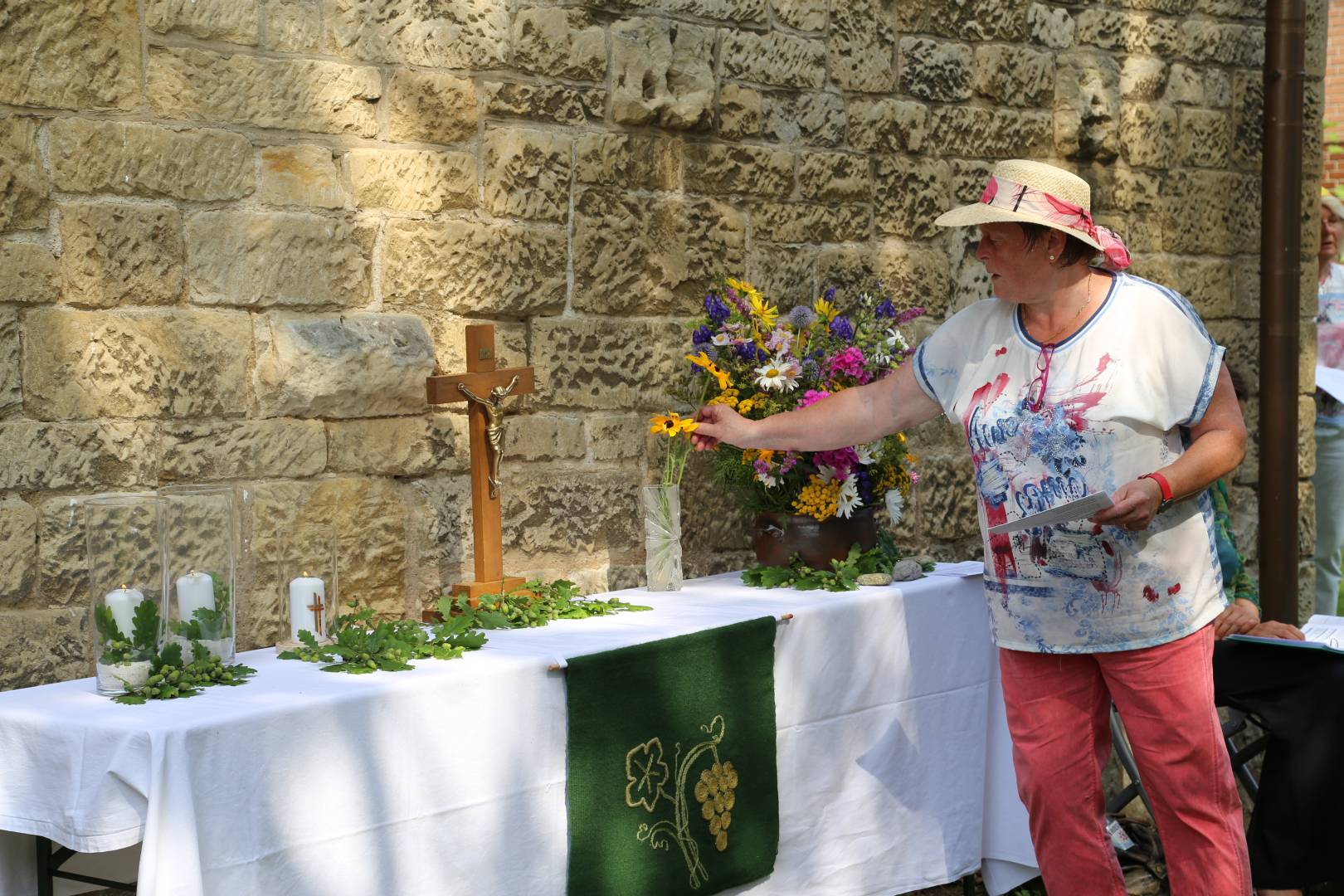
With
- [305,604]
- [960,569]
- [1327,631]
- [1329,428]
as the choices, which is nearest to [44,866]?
[305,604]

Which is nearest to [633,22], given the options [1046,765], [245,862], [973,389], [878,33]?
[878,33]

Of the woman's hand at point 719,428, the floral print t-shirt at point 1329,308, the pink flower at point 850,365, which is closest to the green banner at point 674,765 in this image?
the woman's hand at point 719,428

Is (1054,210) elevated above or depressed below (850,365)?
above

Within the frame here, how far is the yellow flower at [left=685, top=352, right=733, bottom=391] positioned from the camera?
3.76 metres

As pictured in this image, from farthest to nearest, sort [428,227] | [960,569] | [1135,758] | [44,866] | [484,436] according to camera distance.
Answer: [960,569] → [428,227] → [484,436] → [1135,758] → [44,866]

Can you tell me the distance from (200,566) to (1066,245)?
A: 173 cm

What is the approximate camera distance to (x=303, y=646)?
116 inches

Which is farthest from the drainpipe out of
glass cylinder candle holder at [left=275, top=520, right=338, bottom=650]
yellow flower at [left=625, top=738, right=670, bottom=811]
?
glass cylinder candle holder at [left=275, top=520, right=338, bottom=650]

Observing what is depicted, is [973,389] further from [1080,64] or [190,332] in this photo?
[1080,64]

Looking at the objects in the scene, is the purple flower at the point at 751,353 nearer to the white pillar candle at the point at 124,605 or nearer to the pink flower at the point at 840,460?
the pink flower at the point at 840,460

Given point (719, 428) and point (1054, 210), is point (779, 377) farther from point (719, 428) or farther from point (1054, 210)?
point (1054, 210)

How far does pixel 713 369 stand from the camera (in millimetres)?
3789

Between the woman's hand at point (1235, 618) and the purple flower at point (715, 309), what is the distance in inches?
54.0

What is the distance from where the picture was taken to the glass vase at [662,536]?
12.1ft
